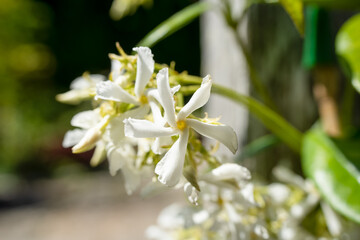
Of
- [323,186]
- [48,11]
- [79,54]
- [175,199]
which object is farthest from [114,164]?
[48,11]

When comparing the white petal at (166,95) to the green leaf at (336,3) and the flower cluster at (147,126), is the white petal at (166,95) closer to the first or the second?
the flower cluster at (147,126)

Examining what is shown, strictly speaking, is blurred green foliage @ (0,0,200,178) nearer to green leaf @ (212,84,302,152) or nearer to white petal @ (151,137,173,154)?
green leaf @ (212,84,302,152)

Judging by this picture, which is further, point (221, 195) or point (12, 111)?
point (12, 111)

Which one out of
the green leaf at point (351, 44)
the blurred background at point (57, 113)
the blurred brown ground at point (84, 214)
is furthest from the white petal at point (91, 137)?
the blurred brown ground at point (84, 214)

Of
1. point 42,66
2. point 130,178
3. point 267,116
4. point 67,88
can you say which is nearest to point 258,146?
point 267,116

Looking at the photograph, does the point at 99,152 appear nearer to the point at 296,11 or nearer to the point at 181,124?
the point at 181,124

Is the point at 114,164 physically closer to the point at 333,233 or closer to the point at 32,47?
the point at 333,233
